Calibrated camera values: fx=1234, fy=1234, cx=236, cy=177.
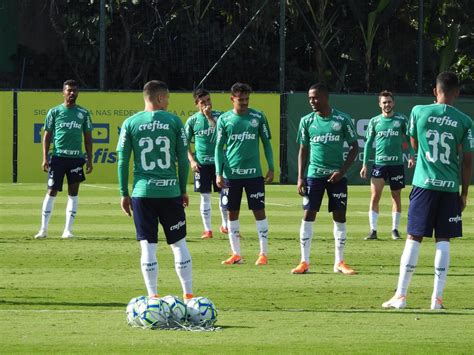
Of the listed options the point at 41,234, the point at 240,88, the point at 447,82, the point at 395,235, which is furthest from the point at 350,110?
the point at 447,82

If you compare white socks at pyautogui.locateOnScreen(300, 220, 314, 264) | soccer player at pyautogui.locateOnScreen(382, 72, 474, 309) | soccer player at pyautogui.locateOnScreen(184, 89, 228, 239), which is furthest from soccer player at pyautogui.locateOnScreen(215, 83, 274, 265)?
soccer player at pyautogui.locateOnScreen(382, 72, 474, 309)

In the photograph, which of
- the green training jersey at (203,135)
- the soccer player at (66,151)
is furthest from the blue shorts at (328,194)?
the soccer player at (66,151)

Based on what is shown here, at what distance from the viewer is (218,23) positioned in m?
35.8

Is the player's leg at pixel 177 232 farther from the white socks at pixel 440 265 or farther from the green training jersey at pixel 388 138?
the green training jersey at pixel 388 138

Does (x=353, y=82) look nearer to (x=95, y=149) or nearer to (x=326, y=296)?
(x=95, y=149)

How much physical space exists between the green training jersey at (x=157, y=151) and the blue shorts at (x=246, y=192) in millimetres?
4415

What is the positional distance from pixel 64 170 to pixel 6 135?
13218 millimetres

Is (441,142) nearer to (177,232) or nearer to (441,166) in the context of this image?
(441,166)

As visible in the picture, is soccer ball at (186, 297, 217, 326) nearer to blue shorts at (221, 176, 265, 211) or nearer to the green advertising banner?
blue shorts at (221, 176, 265, 211)

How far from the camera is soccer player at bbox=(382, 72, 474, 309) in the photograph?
11742mm

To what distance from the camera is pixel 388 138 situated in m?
20.3

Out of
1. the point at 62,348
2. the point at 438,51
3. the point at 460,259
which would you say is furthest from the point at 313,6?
the point at 62,348

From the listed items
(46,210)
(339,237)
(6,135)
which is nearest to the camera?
(339,237)

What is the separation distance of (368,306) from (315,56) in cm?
2510
